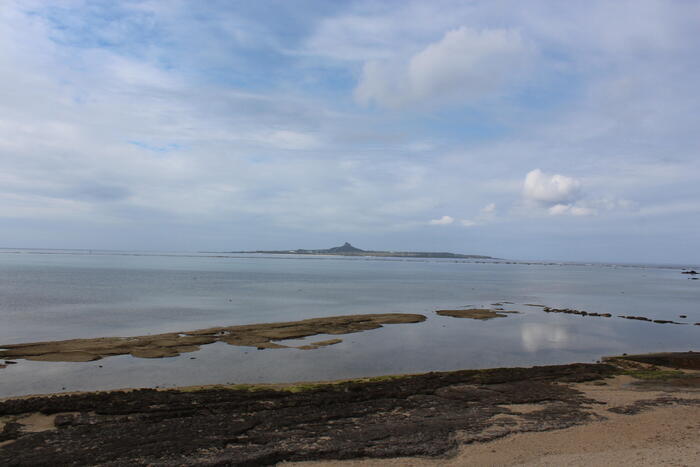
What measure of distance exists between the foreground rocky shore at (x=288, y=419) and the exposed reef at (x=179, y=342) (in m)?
9.80

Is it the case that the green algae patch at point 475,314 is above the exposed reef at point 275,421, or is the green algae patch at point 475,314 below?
below

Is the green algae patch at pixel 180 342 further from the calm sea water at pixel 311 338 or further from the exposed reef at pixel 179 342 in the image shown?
the calm sea water at pixel 311 338

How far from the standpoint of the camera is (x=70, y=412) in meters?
15.9

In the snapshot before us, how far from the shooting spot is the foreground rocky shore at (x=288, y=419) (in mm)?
12781

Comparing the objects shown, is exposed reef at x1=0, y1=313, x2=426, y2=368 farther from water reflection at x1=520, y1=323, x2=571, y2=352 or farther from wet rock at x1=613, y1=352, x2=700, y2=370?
wet rock at x1=613, y1=352, x2=700, y2=370

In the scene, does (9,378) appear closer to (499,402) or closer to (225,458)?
(225,458)

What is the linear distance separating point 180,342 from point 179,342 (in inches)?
2.5

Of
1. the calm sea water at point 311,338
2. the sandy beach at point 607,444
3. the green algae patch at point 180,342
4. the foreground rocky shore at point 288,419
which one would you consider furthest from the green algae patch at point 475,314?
the sandy beach at point 607,444

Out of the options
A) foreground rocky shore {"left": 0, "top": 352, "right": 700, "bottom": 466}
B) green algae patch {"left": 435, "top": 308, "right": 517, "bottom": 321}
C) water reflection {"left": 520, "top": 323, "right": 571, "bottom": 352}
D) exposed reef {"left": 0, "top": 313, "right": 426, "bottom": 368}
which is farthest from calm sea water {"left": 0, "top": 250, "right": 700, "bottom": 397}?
foreground rocky shore {"left": 0, "top": 352, "right": 700, "bottom": 466}

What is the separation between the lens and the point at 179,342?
101 feet

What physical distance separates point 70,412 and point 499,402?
52.5ft

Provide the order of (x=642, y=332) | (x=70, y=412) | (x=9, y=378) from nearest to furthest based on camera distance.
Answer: (x=70, y=412), (x=9, y=378), (x=642, y=332)

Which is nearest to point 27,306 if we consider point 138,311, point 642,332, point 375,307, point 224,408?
point 138,311

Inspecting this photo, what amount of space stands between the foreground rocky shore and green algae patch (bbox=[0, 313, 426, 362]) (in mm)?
9904
